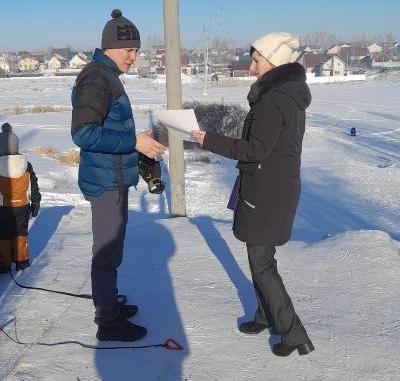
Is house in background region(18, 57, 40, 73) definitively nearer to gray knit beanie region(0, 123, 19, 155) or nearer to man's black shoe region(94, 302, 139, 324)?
gray knit beanie region(0, 123, 19, 155)

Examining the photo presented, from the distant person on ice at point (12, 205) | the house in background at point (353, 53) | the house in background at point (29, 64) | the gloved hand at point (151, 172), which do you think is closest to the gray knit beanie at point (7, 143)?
the distant person on ice at point (12, 205)

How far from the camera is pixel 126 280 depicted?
4258 millimetres

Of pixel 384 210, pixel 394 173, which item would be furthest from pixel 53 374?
pixel 394 173

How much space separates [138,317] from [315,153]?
16.6m

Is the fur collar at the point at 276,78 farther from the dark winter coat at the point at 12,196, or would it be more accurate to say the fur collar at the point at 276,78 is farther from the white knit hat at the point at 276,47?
the dark winter coat at the point at 12,196

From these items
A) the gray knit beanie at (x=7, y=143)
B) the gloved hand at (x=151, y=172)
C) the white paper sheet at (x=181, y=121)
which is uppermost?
the white paper sheet at (x=181, y=121)

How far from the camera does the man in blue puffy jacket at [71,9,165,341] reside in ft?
9.11

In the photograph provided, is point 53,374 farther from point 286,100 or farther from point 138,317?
point 286,100

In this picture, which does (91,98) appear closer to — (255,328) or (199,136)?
(199,136)

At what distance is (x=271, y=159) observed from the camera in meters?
2.78

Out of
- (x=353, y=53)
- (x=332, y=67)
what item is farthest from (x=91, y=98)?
(x=353, y=53)

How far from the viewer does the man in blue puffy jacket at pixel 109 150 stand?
9.11 ft

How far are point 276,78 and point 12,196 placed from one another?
2825mm

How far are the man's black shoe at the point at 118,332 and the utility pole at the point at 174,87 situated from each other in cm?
347
